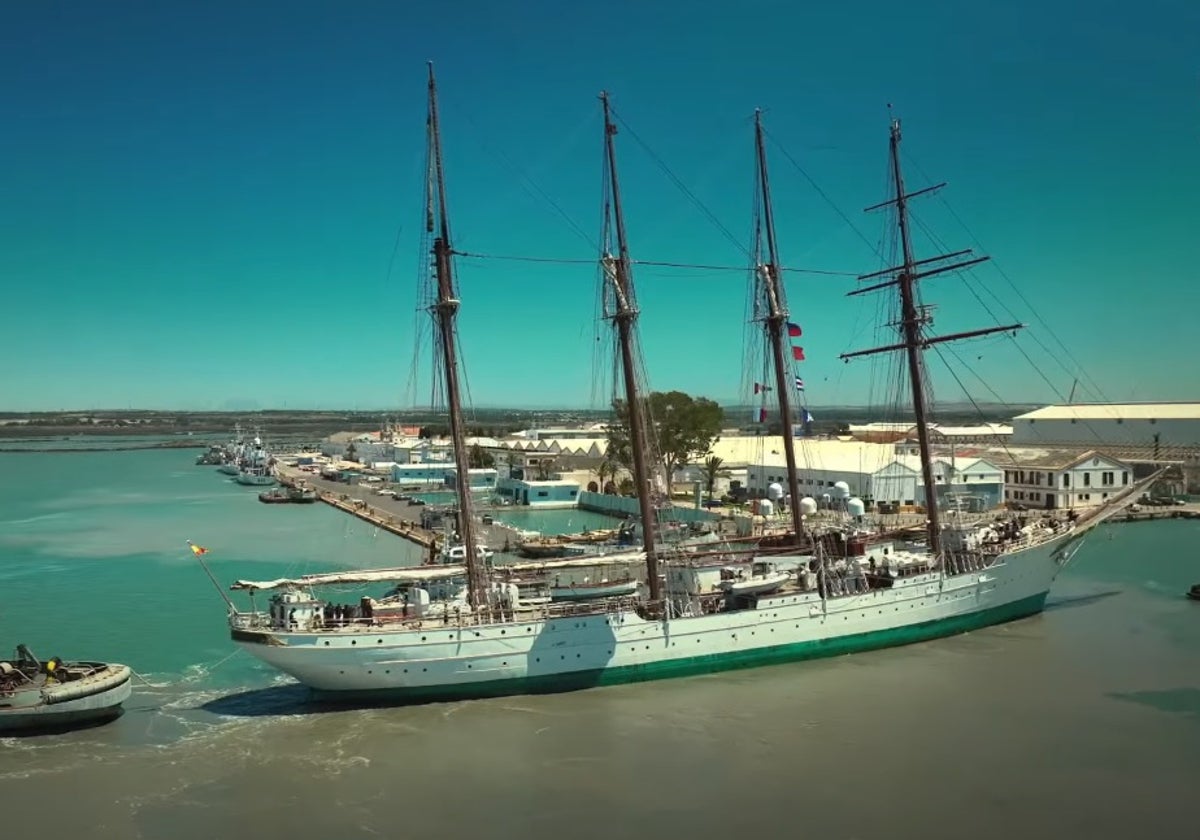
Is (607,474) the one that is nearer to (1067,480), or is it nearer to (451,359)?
(1067,480)

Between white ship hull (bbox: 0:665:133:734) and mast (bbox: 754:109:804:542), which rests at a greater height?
mast (bbox: 754:109:804:542)

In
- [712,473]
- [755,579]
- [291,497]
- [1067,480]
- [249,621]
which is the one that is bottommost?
[1067,480]

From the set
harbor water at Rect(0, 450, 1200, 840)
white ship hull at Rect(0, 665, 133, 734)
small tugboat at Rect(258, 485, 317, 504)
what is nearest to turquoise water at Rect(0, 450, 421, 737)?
harbor water at Rect(0, 450, 1200, 840)

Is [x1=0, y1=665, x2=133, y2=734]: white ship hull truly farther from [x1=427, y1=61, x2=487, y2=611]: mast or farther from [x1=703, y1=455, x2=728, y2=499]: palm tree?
Result: [x1=703, y1=455, x2=728, y2=499]: palm tree

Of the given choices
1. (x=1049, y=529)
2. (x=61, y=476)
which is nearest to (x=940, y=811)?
(x=1049, y=529)

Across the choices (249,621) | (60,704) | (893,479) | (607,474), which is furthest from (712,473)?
(60,704)

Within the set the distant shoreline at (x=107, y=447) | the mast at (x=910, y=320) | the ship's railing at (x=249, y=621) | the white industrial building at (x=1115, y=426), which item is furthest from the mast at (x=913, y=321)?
the distant shoreline at (x=107, y=447)

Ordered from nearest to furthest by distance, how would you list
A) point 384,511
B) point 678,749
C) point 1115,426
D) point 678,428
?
point 678,749
point 678,428
point 384,511
point 1115,426
